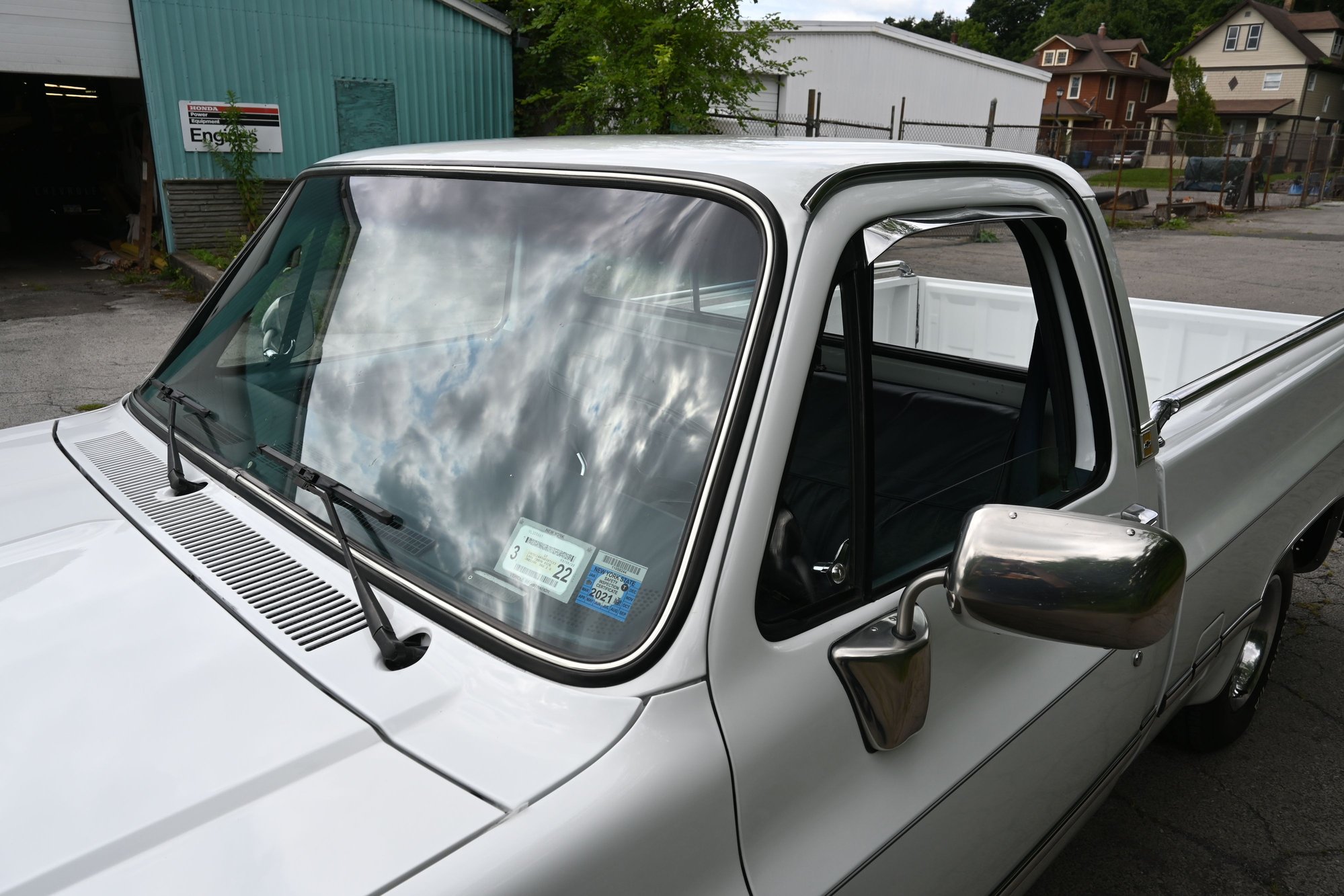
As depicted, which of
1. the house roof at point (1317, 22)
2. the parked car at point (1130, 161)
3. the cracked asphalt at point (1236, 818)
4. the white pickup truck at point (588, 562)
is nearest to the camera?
the white pickup truck at point (588, 562)

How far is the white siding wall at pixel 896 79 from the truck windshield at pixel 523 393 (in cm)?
2058

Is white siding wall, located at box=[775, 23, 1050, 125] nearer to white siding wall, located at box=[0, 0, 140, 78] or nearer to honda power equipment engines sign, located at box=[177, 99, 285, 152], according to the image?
honda power equipment engines sign, located at box=[177, 99, 285, 152]

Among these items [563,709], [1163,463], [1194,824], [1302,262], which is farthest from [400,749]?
[1302,262]

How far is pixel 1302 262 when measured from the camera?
16.0 metres

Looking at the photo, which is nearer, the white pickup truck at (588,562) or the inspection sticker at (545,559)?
the white pickup truck at (588,562)

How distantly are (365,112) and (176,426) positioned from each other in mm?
13313

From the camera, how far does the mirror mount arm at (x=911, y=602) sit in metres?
1.28

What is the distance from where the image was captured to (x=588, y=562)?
1319 millimetres

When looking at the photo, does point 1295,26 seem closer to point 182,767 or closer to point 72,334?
point 72,334

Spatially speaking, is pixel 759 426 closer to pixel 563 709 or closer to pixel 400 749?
pixel 563 709

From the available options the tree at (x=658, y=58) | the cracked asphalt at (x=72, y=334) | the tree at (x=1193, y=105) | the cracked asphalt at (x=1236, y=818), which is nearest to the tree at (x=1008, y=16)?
the tree at (x=1193, y=105)

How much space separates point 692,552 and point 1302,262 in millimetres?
18481

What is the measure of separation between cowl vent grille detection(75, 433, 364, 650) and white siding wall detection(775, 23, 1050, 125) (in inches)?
819

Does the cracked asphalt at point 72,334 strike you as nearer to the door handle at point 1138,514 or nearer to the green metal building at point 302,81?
the green metal building at point 302,81
